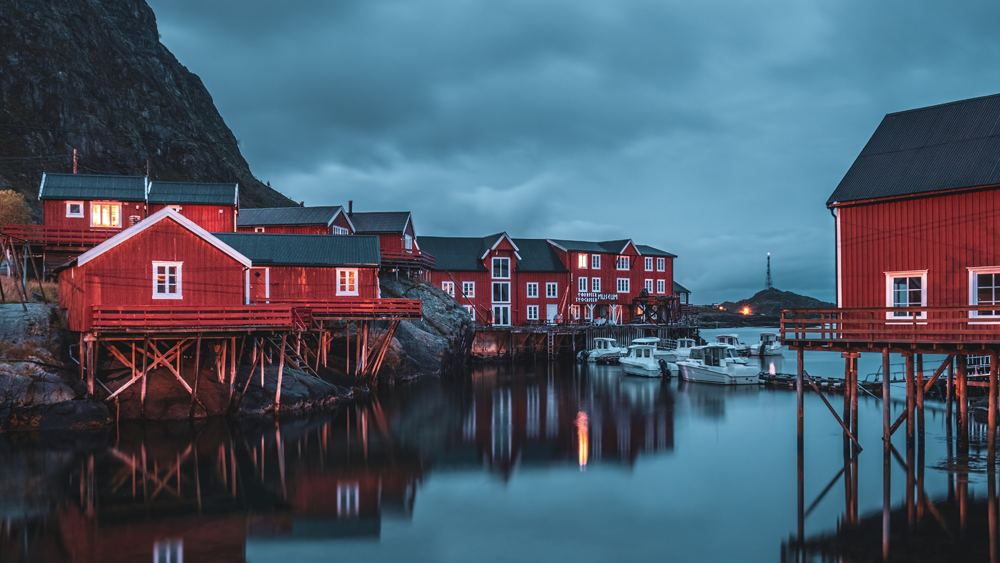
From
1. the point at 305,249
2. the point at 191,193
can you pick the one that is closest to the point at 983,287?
the point at 305,249

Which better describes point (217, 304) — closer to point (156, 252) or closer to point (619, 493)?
point (156, 252)

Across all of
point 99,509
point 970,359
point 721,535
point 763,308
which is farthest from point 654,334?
point 763,308

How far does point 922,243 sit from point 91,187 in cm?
4406

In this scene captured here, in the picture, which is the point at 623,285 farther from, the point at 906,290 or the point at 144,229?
the point at 144,229

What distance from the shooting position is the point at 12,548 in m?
14.5

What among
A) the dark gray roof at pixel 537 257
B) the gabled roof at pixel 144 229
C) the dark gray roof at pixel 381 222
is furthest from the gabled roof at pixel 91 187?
the dark gray roof at pixel 537 257

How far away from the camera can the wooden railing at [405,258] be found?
50322mm

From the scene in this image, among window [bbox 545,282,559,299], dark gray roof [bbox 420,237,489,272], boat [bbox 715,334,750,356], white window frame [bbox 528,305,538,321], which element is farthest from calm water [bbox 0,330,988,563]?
window [bbox 545,282,559,299]

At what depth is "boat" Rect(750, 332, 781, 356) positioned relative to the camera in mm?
64750

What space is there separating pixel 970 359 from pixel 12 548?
1437 inches

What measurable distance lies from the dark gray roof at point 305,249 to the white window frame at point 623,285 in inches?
1496

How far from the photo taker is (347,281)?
37.2 m

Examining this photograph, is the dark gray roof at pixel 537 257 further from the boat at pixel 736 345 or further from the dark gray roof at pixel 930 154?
the dark gray roof at pixel 930 154

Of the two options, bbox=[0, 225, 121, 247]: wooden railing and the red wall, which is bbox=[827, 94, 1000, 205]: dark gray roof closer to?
the red wall
